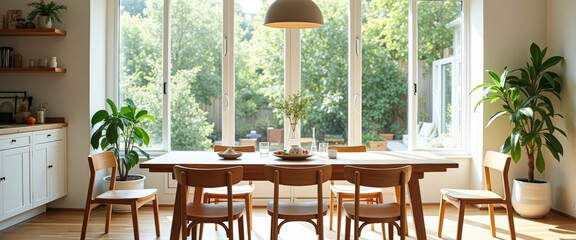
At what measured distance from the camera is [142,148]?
19.3ft

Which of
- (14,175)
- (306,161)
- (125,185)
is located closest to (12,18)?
(14,175)

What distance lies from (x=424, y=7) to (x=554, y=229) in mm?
2675

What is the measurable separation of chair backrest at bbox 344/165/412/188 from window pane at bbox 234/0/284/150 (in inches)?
100

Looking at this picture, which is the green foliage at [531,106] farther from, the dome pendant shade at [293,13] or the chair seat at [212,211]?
the chair seat at [212,211]

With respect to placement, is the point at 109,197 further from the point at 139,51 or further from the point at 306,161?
the point at 139,51

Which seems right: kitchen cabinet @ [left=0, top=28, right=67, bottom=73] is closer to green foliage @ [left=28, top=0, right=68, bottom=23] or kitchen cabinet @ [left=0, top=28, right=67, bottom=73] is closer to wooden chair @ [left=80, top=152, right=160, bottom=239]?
green foliage @ [left=28, top=0, right=68, bottom=23]

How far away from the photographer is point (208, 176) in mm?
3396

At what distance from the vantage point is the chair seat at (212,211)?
352 cm

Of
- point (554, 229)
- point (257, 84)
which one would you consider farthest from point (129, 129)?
point (554, 229)

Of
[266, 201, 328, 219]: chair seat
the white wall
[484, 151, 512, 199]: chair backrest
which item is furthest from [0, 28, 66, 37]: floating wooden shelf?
the white wall

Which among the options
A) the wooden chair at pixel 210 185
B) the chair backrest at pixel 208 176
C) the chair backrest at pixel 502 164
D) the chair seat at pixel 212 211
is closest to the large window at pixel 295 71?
the chair backrest at pixel 502 164

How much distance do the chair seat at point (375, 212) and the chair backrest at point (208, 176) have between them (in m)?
0.84

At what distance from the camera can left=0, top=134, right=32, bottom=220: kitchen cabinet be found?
4453 millimetres

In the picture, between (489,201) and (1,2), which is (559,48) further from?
(1,2)
